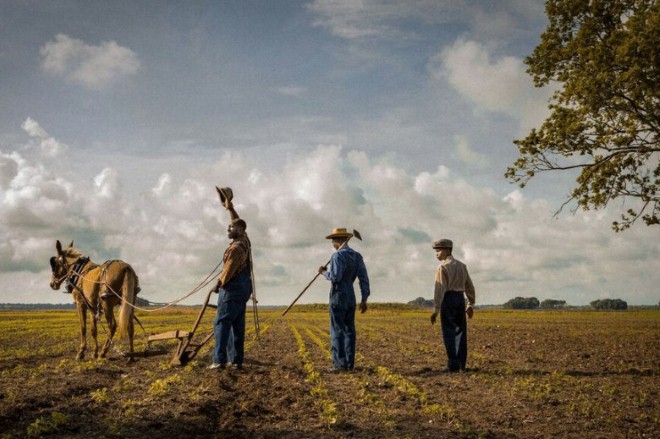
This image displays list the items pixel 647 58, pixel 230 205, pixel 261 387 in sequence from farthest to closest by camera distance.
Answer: pixel 647 58
pixel 230 205
pixel 261 387

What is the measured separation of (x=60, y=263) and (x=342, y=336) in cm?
933

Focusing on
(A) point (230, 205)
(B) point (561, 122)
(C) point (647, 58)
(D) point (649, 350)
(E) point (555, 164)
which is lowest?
(D) point (649, 350)

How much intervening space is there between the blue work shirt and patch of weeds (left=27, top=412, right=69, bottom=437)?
227 inches

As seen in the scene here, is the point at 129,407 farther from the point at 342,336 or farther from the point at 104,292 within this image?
the point at 104,292

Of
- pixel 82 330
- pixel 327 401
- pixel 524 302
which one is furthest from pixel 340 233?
pixel 524 302

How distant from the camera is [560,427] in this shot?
261 inches

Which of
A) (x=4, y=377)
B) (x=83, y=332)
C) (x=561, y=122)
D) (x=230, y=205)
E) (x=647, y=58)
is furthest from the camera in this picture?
(x=561, y=122)

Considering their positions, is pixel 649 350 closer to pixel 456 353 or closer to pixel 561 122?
pixel 561 122

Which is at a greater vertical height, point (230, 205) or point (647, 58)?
point (647, 58)

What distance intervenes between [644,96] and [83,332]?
19664mm

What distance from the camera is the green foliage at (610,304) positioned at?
177 m

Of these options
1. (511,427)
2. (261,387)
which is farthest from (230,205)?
(511,427)

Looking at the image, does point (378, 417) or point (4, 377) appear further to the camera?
point (4, 377)

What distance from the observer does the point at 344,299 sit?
35.9 ft
